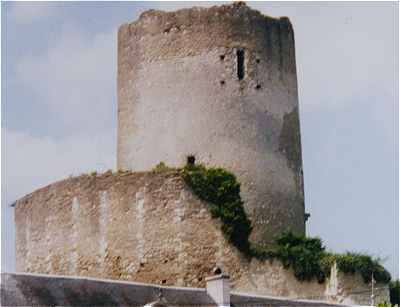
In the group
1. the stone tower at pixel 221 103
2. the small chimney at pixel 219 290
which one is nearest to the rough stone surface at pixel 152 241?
the stone tower at pixel 221 103

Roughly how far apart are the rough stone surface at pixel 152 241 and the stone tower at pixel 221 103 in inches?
66.7

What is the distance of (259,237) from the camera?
3791 centimetres

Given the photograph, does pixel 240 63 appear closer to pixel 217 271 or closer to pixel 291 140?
pixel 291 140

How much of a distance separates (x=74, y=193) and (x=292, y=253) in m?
5.52

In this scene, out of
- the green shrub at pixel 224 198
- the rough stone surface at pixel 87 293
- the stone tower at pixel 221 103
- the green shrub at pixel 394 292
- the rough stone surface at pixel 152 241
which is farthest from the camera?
the stone tower at pixel 221 103

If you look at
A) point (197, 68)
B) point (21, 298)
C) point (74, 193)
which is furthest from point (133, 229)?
point (21, 298)

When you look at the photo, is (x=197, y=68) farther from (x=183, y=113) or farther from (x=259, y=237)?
(x=259, y=237)

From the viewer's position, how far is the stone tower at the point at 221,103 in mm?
38375

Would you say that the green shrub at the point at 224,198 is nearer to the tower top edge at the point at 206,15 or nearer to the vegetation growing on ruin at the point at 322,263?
the vegetation growing on ruin at the point at 322,263

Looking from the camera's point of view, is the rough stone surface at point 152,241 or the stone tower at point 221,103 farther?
the stone tower at point 221,103

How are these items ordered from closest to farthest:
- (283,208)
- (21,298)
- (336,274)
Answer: (21,298), (336,274), (283,208)

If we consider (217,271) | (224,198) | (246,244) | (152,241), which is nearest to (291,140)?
(224,198)

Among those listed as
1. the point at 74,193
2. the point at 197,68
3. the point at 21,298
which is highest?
the point at 197,68

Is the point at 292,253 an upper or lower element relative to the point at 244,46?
lower
